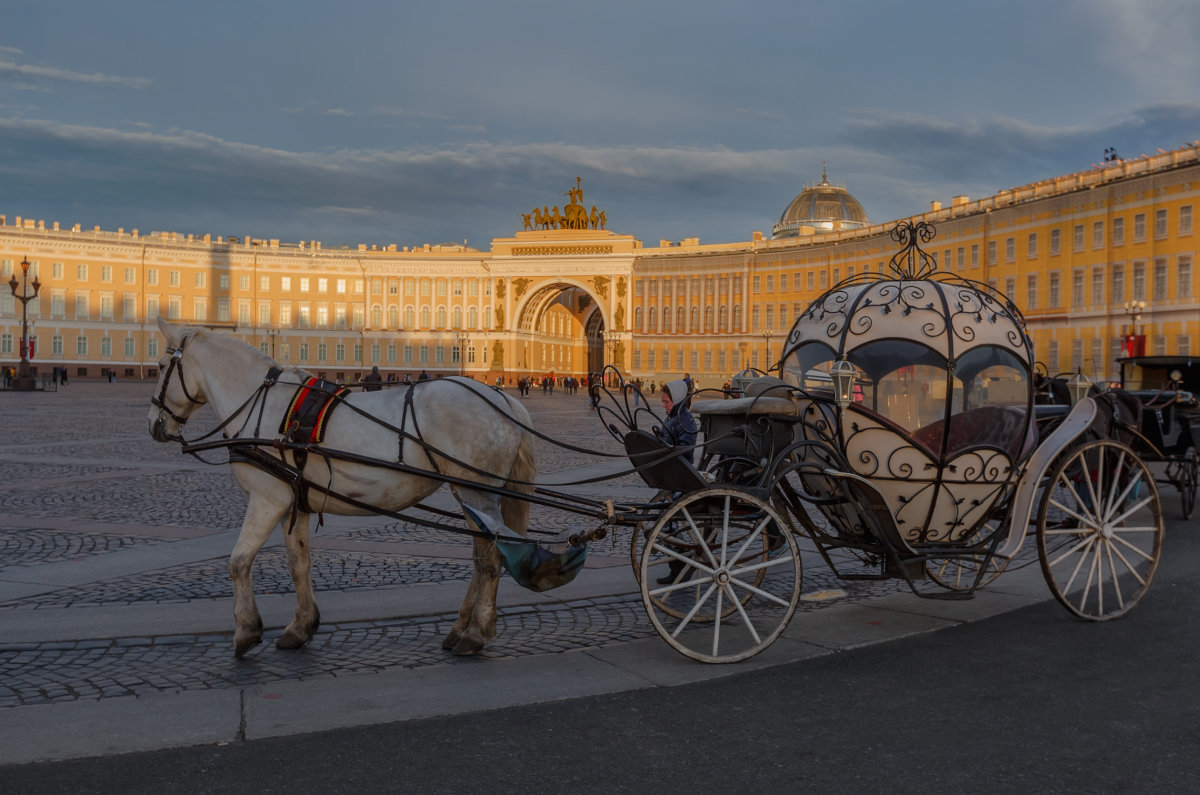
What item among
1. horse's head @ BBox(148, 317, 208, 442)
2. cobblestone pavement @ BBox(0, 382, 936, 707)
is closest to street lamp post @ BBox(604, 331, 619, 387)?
cobblestone pavement @ BBox(0, 382, 936, 707)

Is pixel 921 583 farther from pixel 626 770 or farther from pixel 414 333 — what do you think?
pixel 414 333

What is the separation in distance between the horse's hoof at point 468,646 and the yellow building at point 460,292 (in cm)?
6622

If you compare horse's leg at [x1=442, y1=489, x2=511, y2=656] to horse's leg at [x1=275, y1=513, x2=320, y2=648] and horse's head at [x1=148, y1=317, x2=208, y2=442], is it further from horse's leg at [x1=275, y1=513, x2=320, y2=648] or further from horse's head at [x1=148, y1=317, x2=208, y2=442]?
horse's head at [x1=148, y1=317, x2=208, y2=442]

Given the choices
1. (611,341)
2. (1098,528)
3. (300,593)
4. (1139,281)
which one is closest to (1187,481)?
(1098,528)

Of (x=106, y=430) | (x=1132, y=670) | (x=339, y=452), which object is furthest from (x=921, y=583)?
(x=106, y=430)

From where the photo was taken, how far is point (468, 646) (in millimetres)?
5664

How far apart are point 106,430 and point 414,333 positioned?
8167 centimetres

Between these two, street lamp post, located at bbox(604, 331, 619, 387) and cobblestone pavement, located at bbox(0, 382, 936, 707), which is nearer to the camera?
cobblestone pavement, located at bbox(0, 382, 936, 707)

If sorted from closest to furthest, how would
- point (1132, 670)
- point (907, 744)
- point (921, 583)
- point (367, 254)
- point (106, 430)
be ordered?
point (907, 744), point (1132, 670), point (921, 583), point (106, 430), point (367, 254)

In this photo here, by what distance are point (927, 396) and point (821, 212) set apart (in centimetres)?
9539

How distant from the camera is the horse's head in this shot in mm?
6184

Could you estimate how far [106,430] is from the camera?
24.0m

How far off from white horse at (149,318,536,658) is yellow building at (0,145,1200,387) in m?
65.8

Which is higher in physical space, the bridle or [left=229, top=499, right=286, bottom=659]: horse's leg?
the bridle
